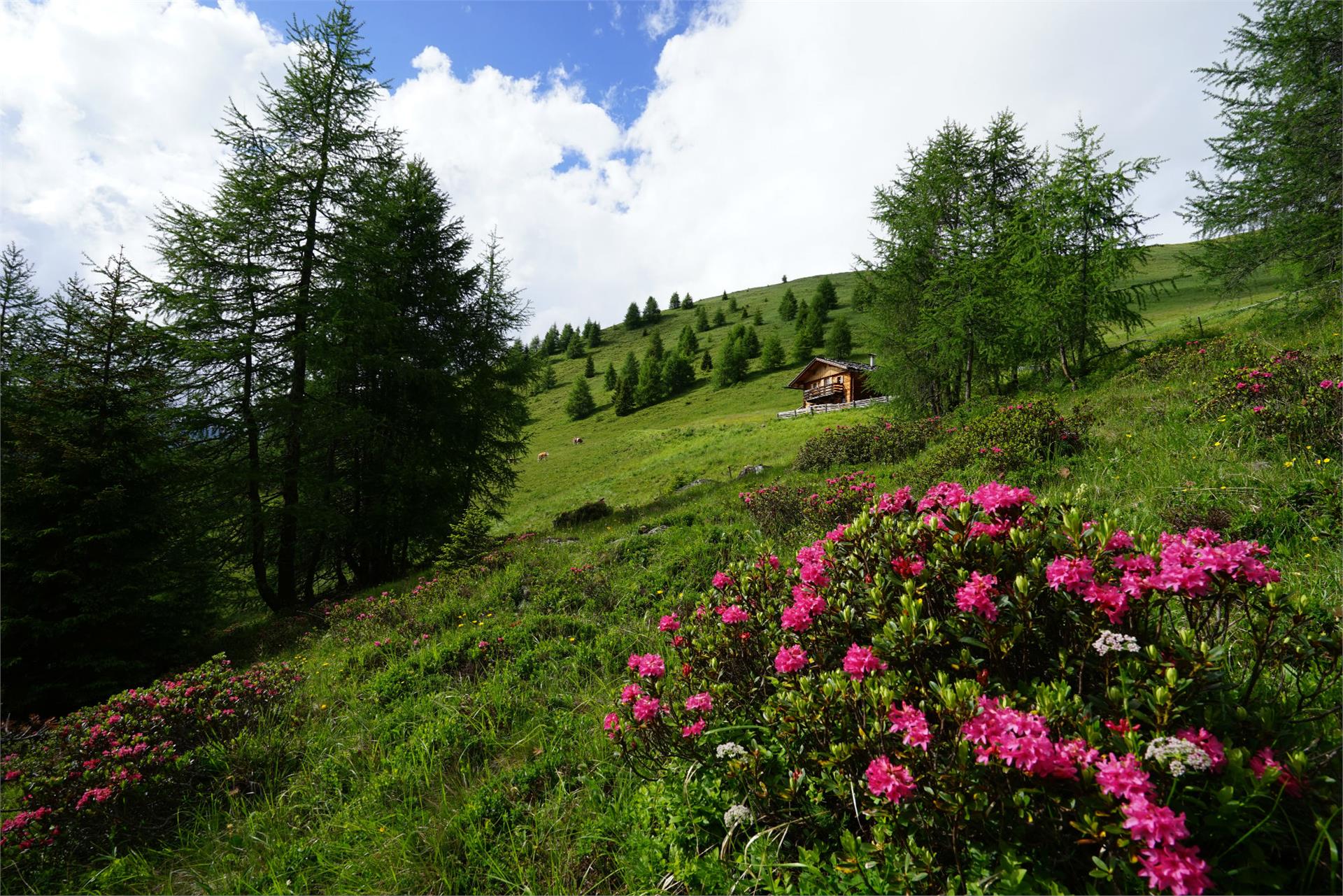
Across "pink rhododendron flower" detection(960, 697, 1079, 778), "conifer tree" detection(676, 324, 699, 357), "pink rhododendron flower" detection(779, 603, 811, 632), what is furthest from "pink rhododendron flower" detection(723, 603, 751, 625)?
"conifer tree" detection(676, 324, 699, 357)

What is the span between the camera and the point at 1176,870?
4.19 feet

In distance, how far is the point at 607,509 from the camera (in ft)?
46.0

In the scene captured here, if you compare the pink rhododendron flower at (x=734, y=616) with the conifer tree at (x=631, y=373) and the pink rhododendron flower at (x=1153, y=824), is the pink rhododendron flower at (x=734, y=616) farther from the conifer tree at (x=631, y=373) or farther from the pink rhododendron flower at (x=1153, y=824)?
the conifer tree at (x=631, y=373)

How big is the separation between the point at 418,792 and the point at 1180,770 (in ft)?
12.8

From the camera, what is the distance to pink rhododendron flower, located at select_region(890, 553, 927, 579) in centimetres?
233

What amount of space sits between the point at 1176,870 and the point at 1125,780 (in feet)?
0.65

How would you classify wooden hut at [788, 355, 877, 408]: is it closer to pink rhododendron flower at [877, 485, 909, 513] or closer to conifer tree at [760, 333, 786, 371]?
conifer tree at [760, 333, 786, 371]

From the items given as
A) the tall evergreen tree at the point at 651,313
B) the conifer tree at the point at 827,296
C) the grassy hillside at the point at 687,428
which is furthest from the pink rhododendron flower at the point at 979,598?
the tall evergreen tree at the point at 651,313

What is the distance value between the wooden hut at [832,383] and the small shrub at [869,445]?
29.2 meters

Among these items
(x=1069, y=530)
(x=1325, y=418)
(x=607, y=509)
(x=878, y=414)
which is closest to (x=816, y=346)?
(x=878, y=414)

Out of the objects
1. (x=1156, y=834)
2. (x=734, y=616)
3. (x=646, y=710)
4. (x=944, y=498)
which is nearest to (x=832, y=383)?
(x=944, y=498)

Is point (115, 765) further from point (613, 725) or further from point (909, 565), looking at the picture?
point (909, 565)

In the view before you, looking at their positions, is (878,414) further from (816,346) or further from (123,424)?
(816,346)

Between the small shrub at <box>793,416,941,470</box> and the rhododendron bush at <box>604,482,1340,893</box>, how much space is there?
9.24 meters
